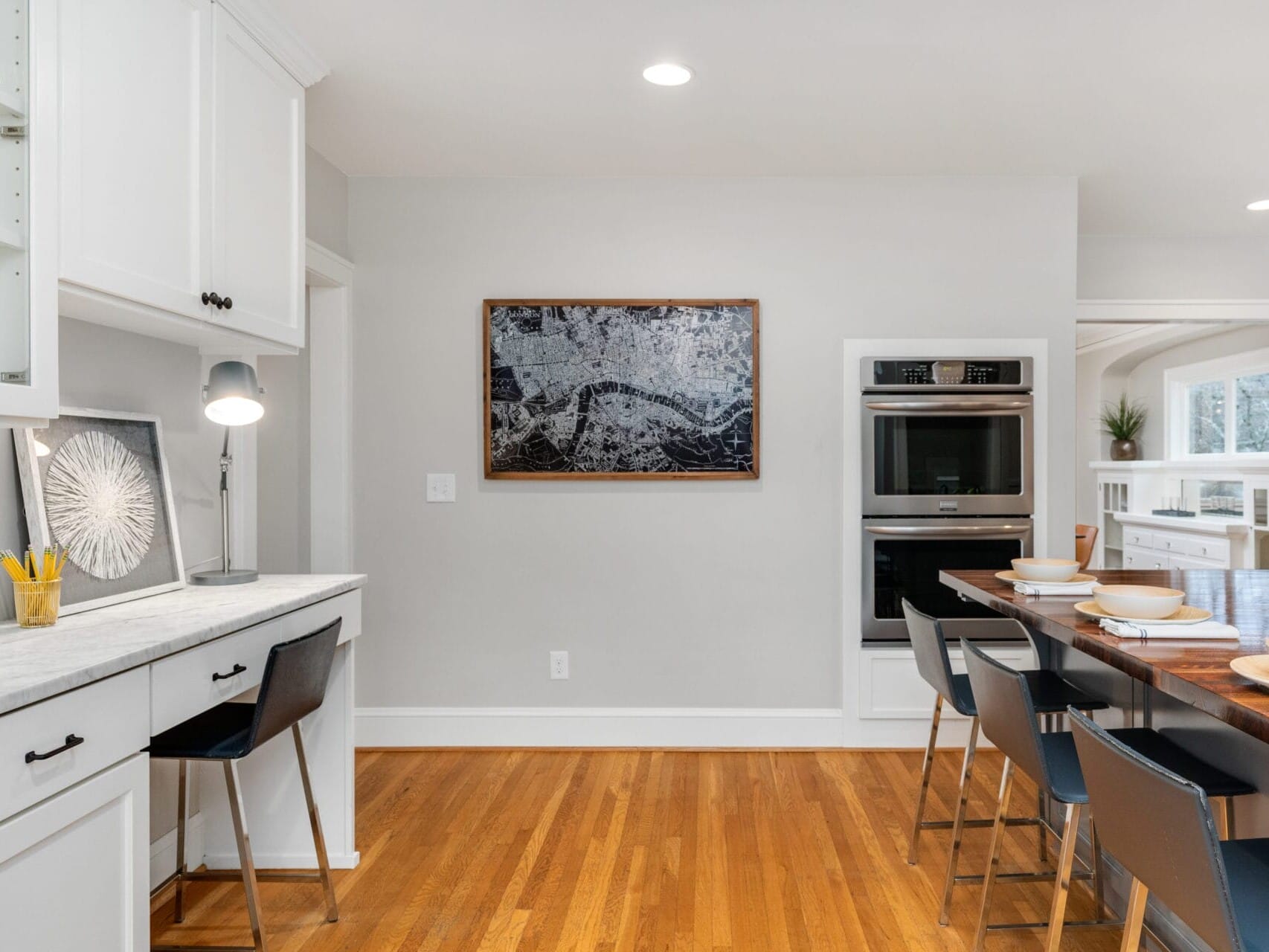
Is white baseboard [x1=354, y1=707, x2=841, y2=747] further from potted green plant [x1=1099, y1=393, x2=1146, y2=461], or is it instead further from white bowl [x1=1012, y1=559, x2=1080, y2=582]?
potted green plant [x1=1099, y1=393, x2=1146, y2=461]

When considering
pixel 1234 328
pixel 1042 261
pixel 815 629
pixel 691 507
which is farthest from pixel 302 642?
pixel 1234 328

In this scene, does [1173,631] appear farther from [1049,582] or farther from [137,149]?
[137,149]

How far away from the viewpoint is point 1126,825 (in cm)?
126

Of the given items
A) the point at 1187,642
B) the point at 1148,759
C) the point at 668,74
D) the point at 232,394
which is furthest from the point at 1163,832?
the point at 668,74

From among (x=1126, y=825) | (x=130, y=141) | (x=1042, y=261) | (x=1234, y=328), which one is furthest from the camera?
(x=1234, y=328)

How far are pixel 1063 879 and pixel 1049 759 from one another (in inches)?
10.4

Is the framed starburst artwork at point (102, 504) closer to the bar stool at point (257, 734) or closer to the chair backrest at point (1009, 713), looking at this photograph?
the bar stool at point (257, 734)

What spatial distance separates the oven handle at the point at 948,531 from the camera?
3604 mm

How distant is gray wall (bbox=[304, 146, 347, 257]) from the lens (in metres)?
3.35

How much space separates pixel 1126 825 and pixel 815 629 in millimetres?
2434

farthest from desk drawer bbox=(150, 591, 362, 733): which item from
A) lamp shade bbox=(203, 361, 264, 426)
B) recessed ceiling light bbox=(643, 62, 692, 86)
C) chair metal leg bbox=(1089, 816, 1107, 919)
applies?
chair metal leg bbox=(1089, 816, 1107, 919)

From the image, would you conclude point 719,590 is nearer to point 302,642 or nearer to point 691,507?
point 691,507

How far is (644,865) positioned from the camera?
8.55 feet

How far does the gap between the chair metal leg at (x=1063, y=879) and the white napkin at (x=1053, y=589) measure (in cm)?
65
